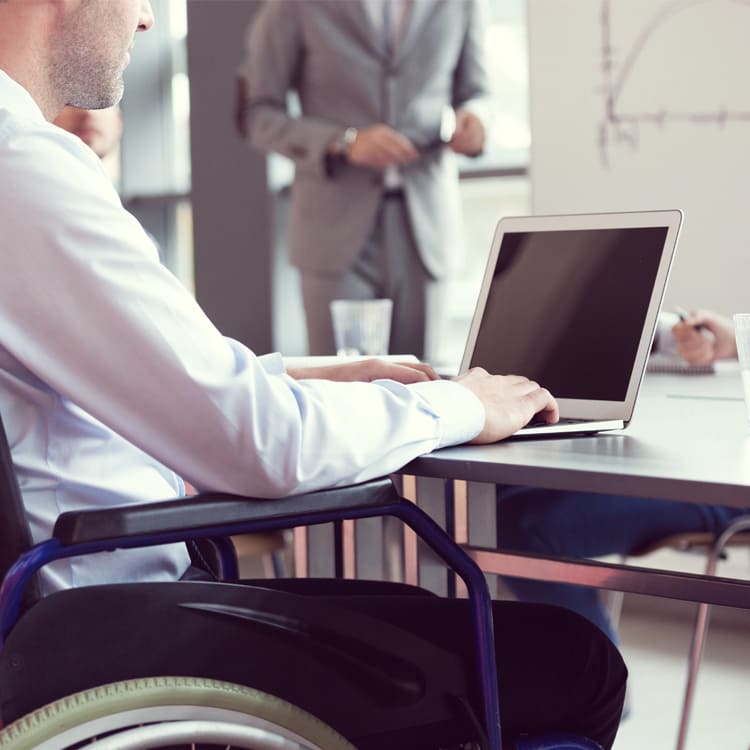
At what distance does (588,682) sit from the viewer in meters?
1.06

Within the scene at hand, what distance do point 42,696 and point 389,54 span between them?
2327mm

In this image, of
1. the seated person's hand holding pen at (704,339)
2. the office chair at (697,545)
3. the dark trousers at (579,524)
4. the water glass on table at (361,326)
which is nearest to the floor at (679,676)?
the office chair at (697,545)

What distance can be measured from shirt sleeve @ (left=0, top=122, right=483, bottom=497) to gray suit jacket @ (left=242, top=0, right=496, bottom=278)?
194 cm

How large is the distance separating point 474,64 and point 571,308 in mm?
1702

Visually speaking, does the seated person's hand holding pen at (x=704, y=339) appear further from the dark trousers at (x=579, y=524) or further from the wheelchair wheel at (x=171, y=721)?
the wheelchair wheel at (x=171, y=721)

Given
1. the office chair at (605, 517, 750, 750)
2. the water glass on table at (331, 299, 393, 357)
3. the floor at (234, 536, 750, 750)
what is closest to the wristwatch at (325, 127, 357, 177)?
the water glass on table at (331, 299, 393, 357)

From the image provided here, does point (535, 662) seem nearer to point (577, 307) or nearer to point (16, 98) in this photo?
point (577, 307)

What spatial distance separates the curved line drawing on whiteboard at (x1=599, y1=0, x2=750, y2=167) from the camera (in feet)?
8.16

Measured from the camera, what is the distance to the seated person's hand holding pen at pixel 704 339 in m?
1.87

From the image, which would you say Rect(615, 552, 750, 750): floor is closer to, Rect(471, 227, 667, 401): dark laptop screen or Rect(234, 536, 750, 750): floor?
Rect(234, 536, 750, 750): floor

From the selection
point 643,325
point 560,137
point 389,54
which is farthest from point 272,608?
A: point 389,54

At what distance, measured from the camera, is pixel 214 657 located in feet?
3.11

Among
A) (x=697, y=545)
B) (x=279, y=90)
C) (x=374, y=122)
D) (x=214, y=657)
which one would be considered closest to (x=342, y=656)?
(x=214, y=657)

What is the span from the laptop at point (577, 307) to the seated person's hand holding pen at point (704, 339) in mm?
548
